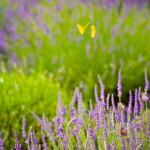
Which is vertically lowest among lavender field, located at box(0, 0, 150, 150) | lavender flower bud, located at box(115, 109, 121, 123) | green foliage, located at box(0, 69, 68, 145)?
lavender flower bud, located at box(115, 109, 121, 123)

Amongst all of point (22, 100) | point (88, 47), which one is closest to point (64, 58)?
point (88, 47)

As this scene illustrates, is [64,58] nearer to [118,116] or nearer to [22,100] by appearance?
[22,100]

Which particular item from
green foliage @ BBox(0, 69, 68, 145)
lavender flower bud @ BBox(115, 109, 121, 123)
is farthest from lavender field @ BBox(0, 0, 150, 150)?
lavender flower bud @ BBox(115, 109, 121, 123)

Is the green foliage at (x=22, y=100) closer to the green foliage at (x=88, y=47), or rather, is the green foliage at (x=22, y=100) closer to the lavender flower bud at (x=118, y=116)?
the green foliage at (x=88, y=47)

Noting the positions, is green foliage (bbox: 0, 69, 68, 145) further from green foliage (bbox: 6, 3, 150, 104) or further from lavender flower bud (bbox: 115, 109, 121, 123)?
lavender flower bud (bbox: 115, 109, 121, 123)

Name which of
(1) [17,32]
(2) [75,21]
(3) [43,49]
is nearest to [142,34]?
(2) [75,21]

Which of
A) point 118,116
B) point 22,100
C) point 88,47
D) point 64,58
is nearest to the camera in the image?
point 118,116

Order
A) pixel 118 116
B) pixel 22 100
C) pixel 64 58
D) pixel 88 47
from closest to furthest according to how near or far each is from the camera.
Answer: pixel 118 116
pixel 22 100
pixel 88 47
pixel 64 58

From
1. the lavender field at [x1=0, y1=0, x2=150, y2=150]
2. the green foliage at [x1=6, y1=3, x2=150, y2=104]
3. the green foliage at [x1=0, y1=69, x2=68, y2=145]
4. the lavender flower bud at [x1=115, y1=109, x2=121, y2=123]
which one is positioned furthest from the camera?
the green foliage at [x1=6, y1=3, x2=150, y2=104]
